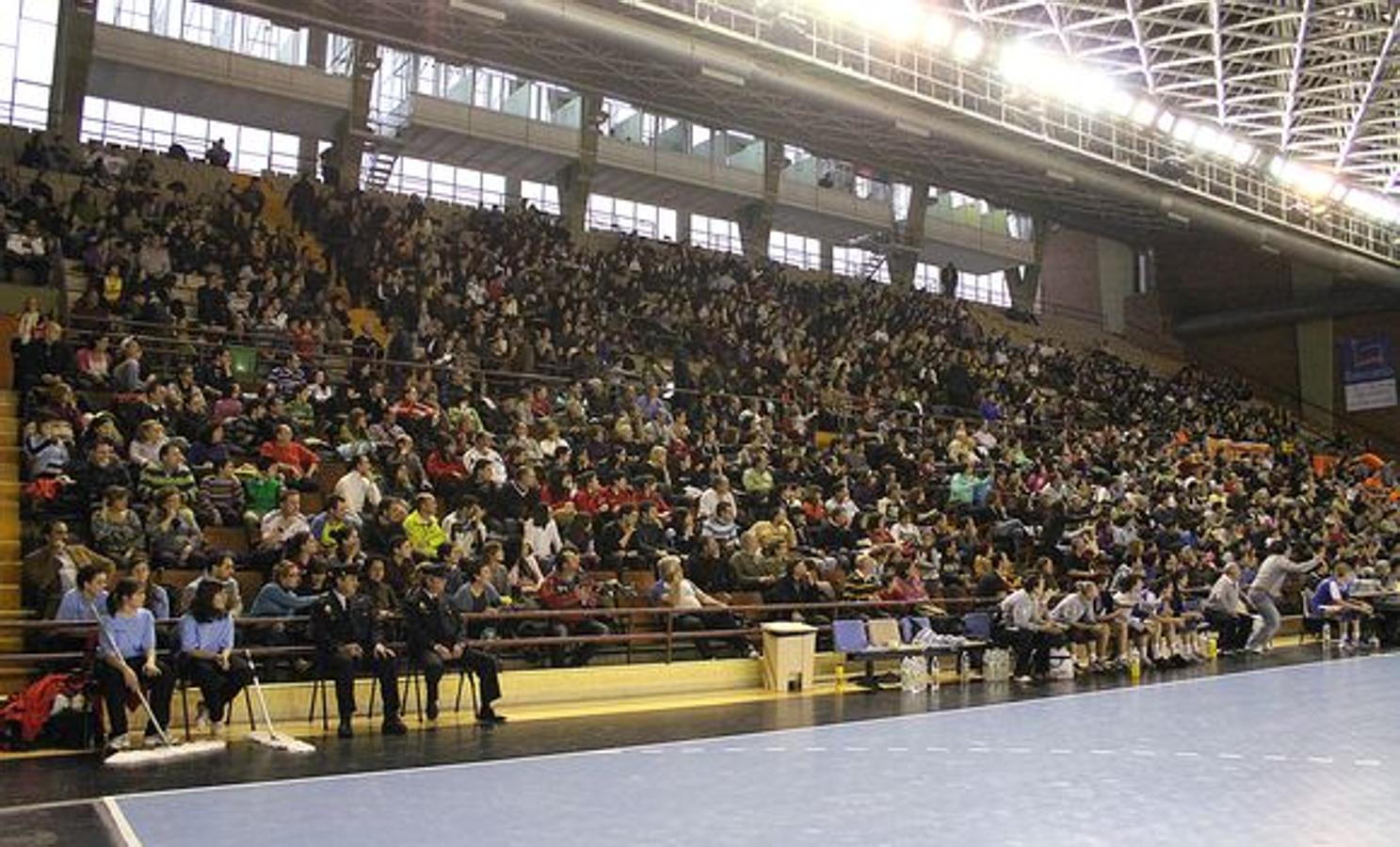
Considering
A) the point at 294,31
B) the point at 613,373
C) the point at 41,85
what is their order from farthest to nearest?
1. the point at 294,31
2. the point at 41,85
3. the point at 613,373

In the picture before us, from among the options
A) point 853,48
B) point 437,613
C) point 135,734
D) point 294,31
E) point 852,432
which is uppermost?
point 294,31

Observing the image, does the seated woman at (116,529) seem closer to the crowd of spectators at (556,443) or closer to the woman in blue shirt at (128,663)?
the crowd of spectators at (556,443)

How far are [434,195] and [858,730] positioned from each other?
2612cm

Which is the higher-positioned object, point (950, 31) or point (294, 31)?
point (294, 31)

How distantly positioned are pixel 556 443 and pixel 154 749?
288 inches

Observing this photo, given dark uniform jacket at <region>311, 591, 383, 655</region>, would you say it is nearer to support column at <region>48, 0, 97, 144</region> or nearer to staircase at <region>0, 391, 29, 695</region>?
staircase at <region>0, 391, 29, 695</region>

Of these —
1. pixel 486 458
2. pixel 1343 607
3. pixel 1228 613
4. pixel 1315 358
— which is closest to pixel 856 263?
pixel 1315 358

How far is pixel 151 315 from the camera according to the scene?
15906mm

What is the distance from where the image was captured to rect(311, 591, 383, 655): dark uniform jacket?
10.2m

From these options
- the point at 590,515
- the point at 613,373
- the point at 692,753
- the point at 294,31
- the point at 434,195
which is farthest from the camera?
the point at 434,195

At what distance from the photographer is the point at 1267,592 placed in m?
19.1

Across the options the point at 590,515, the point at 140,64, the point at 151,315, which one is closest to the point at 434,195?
the point at 140,64

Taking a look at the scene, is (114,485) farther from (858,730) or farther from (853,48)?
(853,48)

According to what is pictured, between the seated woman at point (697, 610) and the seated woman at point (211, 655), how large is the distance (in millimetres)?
4649
